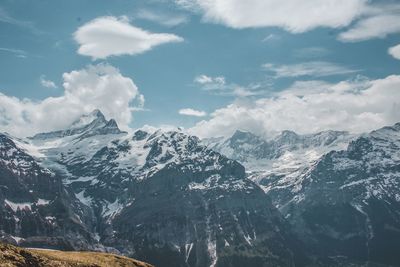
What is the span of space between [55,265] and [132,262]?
46346 millimetres

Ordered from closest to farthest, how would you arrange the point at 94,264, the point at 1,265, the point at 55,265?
the point at 1,265, the point at 55,265, the point at 94,264

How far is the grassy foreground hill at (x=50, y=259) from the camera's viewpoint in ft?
340

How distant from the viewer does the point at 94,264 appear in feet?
463

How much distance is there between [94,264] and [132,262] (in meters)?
24.3

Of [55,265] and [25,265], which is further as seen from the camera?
[55,265]

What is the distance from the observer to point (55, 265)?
394ft

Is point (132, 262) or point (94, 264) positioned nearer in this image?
point (94, 264)

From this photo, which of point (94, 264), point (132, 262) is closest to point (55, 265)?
point (94, 264)

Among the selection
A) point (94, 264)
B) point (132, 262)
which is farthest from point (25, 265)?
point (132, 262)

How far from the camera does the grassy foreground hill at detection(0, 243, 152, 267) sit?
340 ft

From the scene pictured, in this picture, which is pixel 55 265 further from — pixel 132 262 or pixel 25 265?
pixel 132 262

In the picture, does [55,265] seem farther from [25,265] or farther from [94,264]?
[94,264]

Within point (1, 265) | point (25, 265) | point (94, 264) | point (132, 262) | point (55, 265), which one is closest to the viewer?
point (1, 265)

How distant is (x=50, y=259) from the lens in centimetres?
12656
